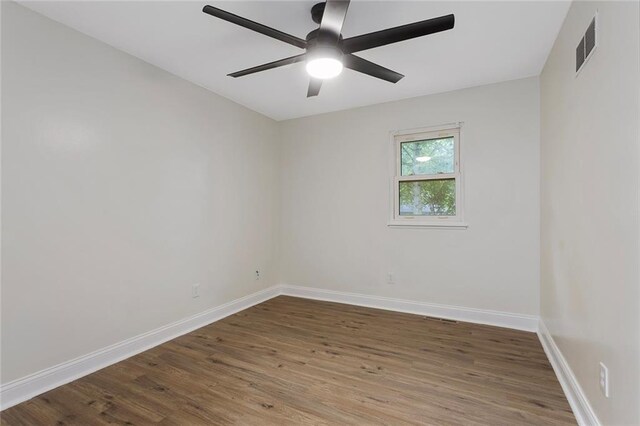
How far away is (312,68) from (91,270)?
2.23 metres

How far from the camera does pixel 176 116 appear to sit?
9.96 ft

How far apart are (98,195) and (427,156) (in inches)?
130

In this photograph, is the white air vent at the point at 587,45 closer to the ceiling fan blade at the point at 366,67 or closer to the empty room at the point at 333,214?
the empty room at the point at 333,214

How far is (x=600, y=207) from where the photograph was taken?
1.53 m

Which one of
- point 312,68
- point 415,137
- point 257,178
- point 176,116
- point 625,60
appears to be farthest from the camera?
point 257,178

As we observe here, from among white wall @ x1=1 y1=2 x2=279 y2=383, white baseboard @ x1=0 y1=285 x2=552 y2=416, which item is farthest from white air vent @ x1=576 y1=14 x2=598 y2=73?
white wall @ x1=1 y1=2 x2=279 y2=383

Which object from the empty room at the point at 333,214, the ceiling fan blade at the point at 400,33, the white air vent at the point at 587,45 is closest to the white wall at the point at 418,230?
the empty room at the point at 333,214

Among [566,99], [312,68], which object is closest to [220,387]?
[312,68]

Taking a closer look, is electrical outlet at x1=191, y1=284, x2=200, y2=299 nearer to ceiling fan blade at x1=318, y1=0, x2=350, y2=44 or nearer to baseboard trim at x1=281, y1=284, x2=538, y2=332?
baseboard trim at x1=281, y1=284, x2=538, y2=332

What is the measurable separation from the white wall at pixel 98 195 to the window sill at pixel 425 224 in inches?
79.0

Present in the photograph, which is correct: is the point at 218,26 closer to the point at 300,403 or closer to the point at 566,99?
the point at 566,99

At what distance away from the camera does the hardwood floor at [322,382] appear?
182 cm

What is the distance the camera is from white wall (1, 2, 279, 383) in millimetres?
1978

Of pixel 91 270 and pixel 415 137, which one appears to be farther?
pixel 415 137
